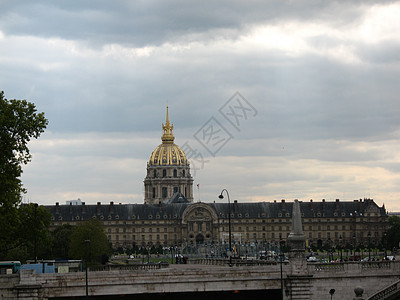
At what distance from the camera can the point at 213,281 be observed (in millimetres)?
55406

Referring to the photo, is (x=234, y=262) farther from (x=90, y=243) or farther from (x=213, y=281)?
(x=90, y=243)

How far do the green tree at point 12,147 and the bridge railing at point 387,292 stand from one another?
95.5 feet

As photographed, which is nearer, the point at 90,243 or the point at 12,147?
the point at 12,147

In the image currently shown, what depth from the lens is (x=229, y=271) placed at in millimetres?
55875

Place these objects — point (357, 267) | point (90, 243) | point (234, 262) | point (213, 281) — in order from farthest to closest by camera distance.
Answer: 1. point (90, 243)
2. point (234, 262)
3. point (357, 267)
4. point (213, 281)

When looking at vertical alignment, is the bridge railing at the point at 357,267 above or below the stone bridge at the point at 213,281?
above

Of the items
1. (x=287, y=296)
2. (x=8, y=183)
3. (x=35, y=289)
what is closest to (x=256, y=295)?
(x=287, y=296)

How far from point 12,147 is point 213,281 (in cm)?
2116

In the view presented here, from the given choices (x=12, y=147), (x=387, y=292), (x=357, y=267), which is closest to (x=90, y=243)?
(x=12, y=147)

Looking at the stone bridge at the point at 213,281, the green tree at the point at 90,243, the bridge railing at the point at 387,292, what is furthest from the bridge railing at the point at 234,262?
the green tree at the point at 90,243

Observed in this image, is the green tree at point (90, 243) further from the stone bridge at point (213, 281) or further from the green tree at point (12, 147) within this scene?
the stone bridge at point (213, 281)

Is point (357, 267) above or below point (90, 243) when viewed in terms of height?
below

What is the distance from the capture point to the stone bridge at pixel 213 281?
53844 mm

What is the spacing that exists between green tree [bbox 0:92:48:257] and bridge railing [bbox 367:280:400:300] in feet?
95.5
